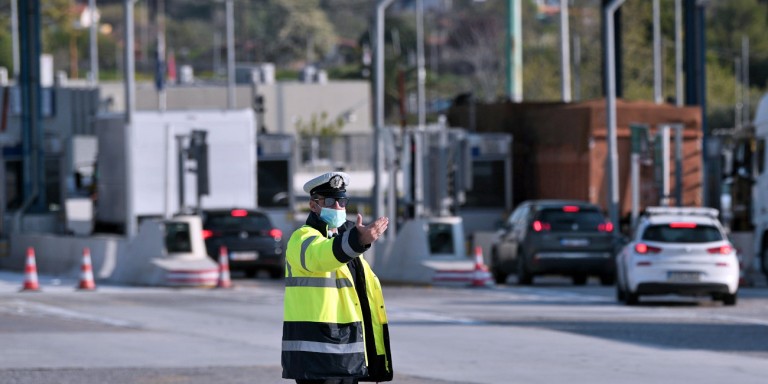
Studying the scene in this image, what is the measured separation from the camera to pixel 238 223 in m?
36.5

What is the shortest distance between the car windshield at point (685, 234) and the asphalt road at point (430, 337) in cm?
97

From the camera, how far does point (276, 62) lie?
17062cm

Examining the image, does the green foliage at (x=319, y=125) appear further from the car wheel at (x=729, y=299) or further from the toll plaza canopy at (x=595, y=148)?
the car wheel at (x=729, y=299)

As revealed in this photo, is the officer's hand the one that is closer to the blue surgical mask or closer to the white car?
the blue surgical mask

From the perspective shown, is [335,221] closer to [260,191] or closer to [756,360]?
[756,360]

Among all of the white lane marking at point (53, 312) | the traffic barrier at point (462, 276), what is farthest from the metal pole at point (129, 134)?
the white lane marking at point (53, 312)

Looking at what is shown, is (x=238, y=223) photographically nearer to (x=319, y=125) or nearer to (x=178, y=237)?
(x=178, y=237)

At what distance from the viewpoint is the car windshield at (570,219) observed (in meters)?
33.1

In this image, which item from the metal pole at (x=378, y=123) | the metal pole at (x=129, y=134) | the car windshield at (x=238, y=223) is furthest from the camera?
the metal pole at (x=378, y=123)

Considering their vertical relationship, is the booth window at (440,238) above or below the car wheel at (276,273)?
above

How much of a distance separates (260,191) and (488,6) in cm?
12023

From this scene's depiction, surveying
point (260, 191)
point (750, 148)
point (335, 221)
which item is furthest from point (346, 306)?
point (260, 191)

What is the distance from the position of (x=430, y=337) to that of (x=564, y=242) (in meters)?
12.1

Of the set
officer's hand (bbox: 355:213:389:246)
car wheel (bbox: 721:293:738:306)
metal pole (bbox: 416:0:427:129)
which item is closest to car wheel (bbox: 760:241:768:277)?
car wheel (bbox: 721:293:738:306)
